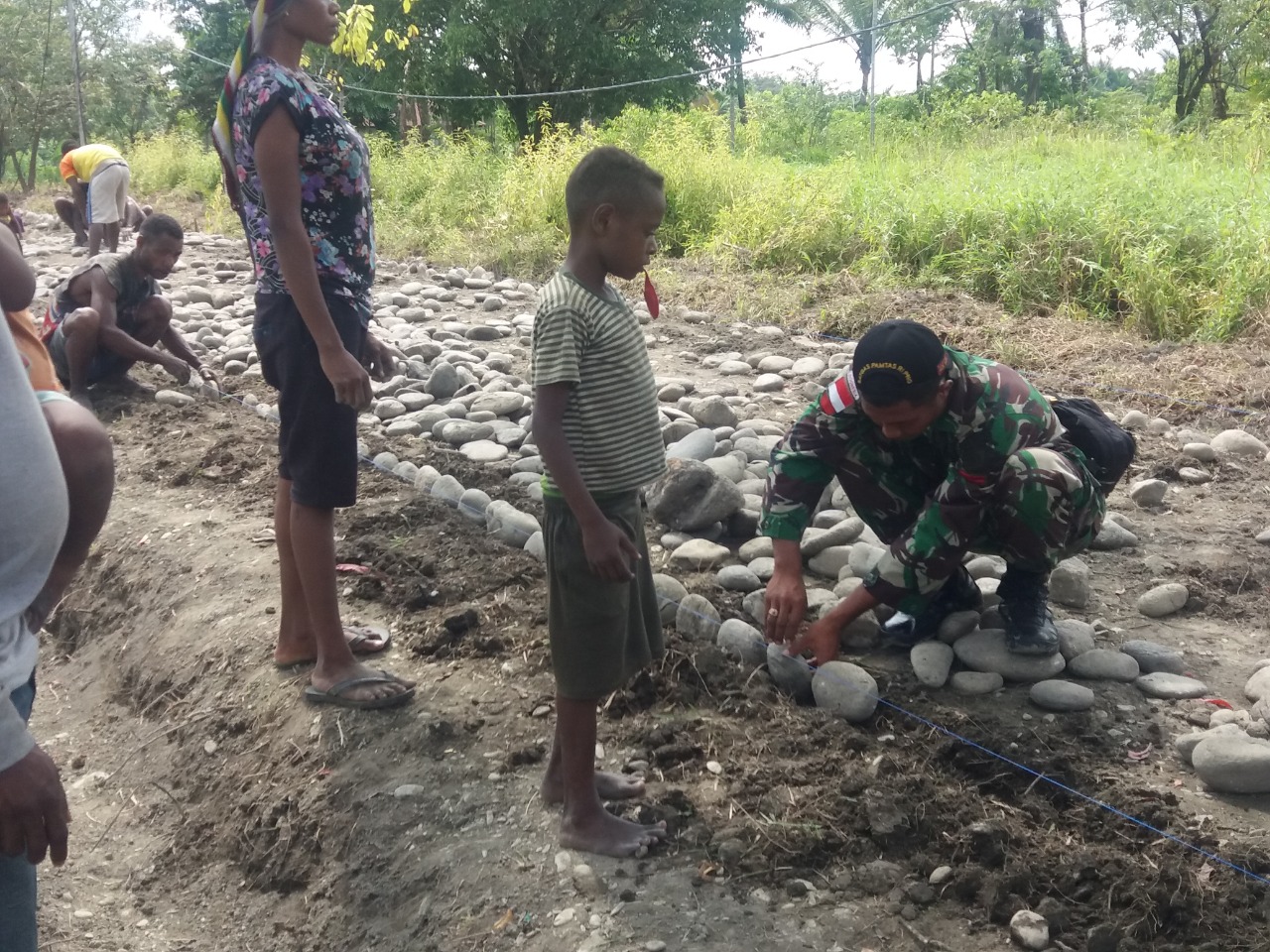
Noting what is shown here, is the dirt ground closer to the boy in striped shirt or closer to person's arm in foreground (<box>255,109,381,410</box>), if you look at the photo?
the boy in striped shirt

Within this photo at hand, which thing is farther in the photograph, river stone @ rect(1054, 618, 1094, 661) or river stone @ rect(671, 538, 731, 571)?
river stone @ rect(671, 538, 731, 571)

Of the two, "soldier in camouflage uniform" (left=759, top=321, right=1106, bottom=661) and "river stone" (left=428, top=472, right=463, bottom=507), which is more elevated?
"soldier in camouflage uniform" (left=759, top=321, right=1106, bottom=661)

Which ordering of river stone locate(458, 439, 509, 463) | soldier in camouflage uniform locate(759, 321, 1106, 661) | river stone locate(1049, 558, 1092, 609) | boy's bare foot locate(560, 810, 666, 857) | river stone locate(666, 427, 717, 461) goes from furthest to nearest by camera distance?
river stone locate(458, 439, 509, 463) < river stone locate(666, 427, 717, 461) < river stone locate(1049, 558, 1092, 609) < soldier in camouflage uniform locate(759, 321, 1106, 661) < boy's bare foot locate(560, 810, 666, 857)

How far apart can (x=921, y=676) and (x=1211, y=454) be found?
2294 mm

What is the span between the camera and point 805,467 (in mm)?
2947

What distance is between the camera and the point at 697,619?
318 centimetres

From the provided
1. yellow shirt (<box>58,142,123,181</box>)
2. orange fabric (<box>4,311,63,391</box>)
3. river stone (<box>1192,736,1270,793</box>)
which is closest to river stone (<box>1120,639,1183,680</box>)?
river stone (<box>1192,736,1270,793</box>)

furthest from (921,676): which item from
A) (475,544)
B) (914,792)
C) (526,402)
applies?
(526,402)

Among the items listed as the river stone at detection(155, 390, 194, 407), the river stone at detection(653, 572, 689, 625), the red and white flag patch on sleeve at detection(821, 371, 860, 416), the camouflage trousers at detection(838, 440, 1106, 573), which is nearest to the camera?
the camouflage trousers at detection(838, 440, 1106, 573)

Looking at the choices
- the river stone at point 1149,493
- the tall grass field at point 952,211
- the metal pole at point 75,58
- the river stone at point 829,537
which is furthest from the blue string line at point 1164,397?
the metal pole at point 75,58

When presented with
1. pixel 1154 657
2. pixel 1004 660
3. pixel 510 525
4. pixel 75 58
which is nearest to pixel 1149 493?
pixel 1154 657

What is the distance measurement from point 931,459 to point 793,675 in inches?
26.0

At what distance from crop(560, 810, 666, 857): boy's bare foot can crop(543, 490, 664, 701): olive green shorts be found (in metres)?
0.29

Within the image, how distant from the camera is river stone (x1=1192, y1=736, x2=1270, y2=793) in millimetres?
2396
